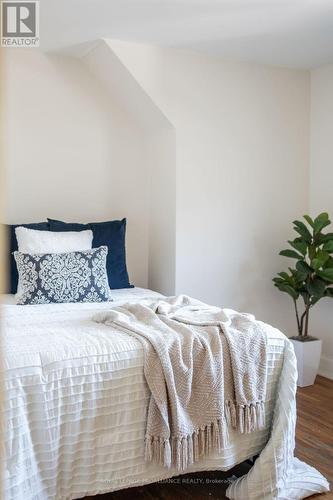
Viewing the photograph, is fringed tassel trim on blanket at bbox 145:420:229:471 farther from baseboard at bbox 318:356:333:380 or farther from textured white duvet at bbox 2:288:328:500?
baseboard at bbox 318:356:333:380

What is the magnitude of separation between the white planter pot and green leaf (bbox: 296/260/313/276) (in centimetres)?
50

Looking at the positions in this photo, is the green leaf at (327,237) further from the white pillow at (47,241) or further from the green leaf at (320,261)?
the white pillow at (47,241)

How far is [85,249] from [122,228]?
0.45 m

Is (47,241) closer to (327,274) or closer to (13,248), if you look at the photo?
(13,248)

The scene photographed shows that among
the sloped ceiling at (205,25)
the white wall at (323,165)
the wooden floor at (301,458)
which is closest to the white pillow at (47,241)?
the sloped ceiling at (205,25)

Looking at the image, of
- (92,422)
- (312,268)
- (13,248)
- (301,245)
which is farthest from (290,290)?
(92,422)

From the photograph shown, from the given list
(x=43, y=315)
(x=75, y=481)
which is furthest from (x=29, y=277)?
(x=75, y=481)

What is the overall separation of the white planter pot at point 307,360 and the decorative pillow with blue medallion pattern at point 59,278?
58.8 inches

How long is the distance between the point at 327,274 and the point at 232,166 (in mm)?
1052

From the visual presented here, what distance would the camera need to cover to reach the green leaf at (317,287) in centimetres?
341

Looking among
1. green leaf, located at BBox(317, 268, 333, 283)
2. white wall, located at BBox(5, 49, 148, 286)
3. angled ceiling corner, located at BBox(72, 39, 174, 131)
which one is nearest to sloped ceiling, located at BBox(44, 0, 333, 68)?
angled ceiling corner, located at BBox(72, 39, 174, 131)

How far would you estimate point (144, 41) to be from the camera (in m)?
3.23

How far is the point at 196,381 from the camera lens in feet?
6.21

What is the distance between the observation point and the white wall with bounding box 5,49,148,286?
3297mm
